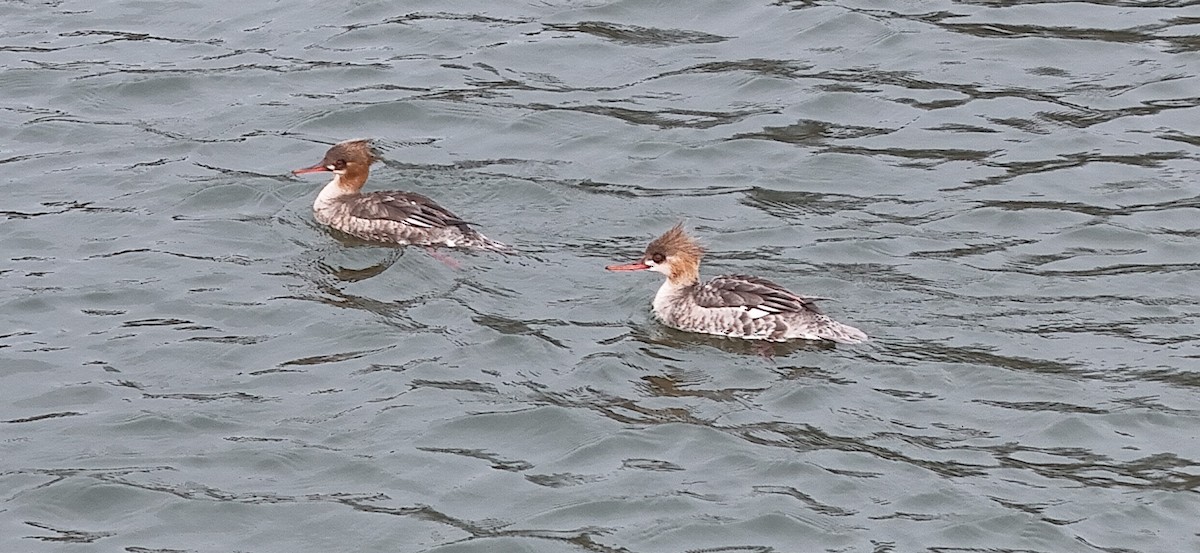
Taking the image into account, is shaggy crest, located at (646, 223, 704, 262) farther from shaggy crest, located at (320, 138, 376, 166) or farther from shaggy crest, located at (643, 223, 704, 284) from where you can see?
shaggy crest, located at (320, 138, 376, 166)

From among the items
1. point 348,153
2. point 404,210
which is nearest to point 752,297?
point 404,210

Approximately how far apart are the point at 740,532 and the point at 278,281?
452 cm

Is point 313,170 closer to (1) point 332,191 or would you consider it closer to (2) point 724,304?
(1) point 332,191

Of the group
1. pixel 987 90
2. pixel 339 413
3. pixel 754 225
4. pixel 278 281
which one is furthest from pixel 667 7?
pixel 339 413

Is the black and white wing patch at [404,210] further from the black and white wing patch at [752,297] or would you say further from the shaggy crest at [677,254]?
the black and white wing patch at [752,297]

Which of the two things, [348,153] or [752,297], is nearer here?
[752,297]

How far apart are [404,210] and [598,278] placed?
5.25 ft

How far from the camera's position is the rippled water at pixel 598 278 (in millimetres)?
10367

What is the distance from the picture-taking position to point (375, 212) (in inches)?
559

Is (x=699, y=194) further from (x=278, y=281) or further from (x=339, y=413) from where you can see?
(x=339, y=413)

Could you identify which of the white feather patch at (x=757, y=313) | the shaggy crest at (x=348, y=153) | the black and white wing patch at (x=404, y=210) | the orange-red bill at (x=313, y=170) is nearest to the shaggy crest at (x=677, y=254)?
the white feather patch at (x=757, y=313)

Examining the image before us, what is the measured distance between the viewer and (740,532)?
10008 mm

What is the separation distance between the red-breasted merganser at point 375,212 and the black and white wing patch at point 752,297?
1.72m

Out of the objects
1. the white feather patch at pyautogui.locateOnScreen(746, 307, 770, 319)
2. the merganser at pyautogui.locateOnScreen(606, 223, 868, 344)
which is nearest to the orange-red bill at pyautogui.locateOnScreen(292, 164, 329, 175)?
the merganser at pyautogui.locateOnScreen(606, 223, 868, 344)
